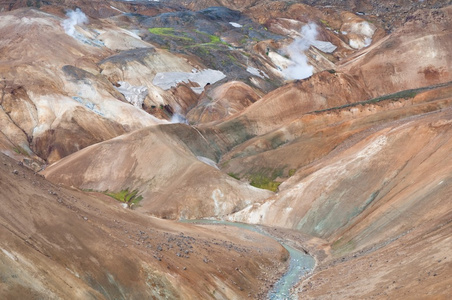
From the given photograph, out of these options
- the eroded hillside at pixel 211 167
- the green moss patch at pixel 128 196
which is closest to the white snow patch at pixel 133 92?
the eroded hillside at pixel 211 167

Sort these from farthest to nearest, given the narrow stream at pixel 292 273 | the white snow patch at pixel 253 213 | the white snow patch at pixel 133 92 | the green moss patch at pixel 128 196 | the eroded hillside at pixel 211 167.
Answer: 1. the white snow patch at pixel 133 92
2. the green moss patch at pixel 128 196
3. the white snow patch at pixel 253 213
4. the narrow stream at pixel 292 273
5. the eroded hillside at pixel 211 167

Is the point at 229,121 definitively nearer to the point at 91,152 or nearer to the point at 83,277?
the point at 91,152

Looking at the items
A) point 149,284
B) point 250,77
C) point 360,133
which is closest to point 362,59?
point 250,77

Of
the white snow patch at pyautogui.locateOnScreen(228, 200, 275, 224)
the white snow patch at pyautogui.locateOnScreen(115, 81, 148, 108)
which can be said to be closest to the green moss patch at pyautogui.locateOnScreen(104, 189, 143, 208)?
the white snow patch at pyautogui.locateOnScreen(228, 200, 275, 224)

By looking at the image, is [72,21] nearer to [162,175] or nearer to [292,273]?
[162,175]

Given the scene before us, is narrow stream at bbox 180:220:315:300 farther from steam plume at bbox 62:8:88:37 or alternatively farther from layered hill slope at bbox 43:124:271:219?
steam plume at bbox 62:8:88:37

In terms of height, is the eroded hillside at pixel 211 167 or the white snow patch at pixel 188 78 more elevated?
the eroded hillside at pixel 211 167

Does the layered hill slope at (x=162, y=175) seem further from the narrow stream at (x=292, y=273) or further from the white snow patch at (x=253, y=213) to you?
the narrow stream at (x=292, y=273)
